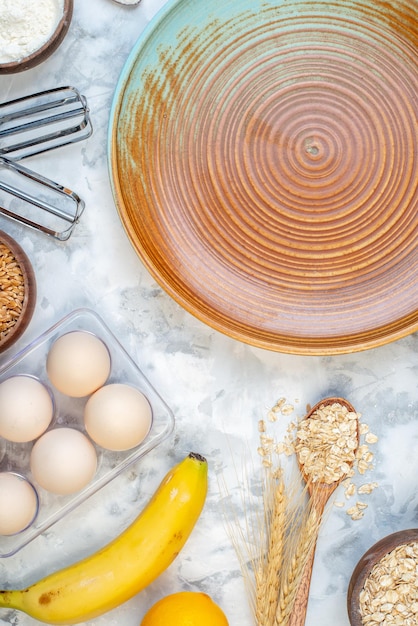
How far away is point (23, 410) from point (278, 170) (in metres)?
0.53

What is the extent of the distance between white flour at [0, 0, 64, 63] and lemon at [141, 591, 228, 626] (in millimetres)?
860

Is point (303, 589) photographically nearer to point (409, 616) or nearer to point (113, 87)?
point (409, 616)

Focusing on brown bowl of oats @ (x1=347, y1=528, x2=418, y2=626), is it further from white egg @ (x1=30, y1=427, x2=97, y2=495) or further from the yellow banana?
white egg @ (x1=30, y1=427, x2=97, y2=495)

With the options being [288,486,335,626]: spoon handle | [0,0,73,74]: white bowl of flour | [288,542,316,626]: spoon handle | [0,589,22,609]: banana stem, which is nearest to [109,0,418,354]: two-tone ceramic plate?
[0,0,73,74]: white bowl of flour

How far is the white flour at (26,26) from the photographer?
3.44 feet

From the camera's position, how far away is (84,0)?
3.69 feet

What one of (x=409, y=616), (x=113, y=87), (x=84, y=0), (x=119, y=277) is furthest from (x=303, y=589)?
(x=84, y=0)

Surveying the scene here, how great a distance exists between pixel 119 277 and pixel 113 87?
0.31 m

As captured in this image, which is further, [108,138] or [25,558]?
[25,558]

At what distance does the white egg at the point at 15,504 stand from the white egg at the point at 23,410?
0.22 ft

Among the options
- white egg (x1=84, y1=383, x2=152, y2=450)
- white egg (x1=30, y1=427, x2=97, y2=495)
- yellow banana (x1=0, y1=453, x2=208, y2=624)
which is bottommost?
yellow banana (x1=0, y1=453, x2=208, y2=624)

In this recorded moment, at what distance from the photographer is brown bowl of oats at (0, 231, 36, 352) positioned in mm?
1056

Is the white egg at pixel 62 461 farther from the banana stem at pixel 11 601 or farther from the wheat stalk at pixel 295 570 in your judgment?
the wheat stalk at pixel 295 570

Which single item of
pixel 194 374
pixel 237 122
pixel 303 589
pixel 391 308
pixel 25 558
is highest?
pixel 237 122
